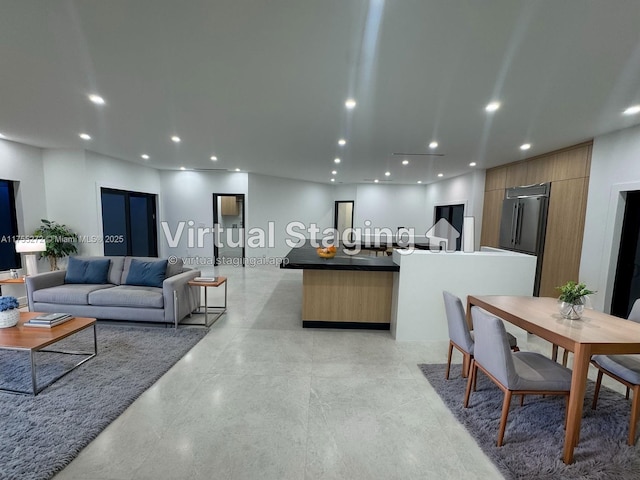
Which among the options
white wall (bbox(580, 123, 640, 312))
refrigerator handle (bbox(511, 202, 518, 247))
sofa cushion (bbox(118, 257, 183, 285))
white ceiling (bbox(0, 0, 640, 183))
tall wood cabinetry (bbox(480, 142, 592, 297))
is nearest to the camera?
white ceiling (bbox(0, 0, 640, 183))

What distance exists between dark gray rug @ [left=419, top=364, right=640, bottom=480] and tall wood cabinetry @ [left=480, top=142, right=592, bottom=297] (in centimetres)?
240

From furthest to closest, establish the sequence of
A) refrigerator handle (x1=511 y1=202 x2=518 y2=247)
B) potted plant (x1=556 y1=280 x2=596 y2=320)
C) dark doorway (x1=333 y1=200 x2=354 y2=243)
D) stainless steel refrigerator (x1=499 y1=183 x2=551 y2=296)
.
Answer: dark doorway (x1=333 y1=200 x2=354 y2=243) → refrigerator handle (x1=511 y1=202 x2=518 y2=247) → stainless steel refrigerator (x1=499 y1=183 x2=551 y2=296) → potted plant (x1=556 y1=280 x2=596 y2=320)

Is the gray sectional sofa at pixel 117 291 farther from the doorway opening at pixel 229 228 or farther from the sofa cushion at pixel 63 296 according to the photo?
the doorway opening at pixel 229 228

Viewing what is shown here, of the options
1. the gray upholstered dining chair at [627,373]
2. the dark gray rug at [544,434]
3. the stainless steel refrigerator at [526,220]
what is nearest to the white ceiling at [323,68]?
the stainless steel refrigerator at [526,220]

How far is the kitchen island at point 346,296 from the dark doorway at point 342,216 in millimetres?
6363

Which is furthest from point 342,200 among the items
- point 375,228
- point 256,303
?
point 256,303

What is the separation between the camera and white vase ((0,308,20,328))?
262cm

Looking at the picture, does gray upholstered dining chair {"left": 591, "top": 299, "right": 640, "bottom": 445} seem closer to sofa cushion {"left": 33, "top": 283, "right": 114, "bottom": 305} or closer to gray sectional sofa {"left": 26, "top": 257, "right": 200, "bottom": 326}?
gray sectional sofa {"left": 26, "top": 257, "right": 200, "bottom": 326}

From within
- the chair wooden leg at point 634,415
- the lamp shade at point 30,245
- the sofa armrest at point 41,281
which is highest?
the lamp shade at point 30,245

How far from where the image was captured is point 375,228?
9.55 metres

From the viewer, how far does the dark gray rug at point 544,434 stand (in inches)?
65.6

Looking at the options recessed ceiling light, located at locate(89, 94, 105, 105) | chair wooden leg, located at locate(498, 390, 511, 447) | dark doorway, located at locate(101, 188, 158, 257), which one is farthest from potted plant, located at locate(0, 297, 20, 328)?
chair wooden leg, located at locate(498, 390, 511, 447)

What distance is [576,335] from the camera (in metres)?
1.80

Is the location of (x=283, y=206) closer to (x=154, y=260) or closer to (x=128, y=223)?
(x=128, y=223)
